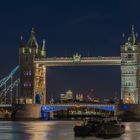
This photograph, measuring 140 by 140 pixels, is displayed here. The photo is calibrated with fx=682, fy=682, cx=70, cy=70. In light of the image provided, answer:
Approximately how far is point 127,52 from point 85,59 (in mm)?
9638

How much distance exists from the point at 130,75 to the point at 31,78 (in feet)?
66.9

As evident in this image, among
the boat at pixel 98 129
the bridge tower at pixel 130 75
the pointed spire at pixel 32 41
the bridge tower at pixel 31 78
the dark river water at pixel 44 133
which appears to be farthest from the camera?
the pointed spire at pixel 32 41

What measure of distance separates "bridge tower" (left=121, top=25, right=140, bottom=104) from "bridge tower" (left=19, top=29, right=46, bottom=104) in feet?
57.1

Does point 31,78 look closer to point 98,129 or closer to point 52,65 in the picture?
point 52,65

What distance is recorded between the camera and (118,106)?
12975 centimetres

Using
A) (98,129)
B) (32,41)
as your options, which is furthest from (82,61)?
(98,129)

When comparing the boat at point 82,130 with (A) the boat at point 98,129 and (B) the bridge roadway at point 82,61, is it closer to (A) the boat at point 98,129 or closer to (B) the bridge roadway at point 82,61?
(A) the boat at point 98,129

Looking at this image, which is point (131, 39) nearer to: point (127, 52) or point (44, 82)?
point (127, 52)

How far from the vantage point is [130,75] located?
135125mm

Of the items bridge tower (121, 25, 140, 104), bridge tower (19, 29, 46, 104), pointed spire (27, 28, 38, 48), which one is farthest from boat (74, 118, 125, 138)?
pointed spire (27, 28, 38, 48)

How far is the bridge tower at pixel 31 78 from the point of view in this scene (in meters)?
140

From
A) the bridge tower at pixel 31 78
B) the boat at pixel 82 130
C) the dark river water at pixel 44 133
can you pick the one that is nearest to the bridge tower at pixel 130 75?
the bridge tower at pixel 31 78

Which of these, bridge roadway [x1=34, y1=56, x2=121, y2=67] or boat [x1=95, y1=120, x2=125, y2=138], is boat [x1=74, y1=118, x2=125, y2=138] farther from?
bridge roadway [x1=34, y1=56, x2=121, y2=67]

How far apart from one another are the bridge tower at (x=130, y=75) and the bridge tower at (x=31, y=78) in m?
17.4
